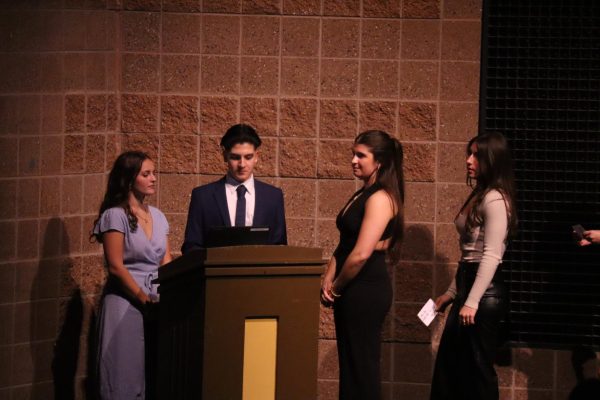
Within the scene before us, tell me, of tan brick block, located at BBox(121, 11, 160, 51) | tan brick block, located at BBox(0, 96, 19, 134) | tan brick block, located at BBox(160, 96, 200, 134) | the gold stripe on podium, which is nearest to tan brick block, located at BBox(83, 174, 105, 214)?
tan brick block, located at BBox(160, 96, 200, 134)

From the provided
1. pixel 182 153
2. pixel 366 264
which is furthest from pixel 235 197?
pixel 182 153

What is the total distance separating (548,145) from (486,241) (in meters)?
1.73

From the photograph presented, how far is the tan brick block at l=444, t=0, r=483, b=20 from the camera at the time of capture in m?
8.69

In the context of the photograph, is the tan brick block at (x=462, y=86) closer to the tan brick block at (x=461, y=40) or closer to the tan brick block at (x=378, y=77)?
the tan brick block at (x=461, y=40)

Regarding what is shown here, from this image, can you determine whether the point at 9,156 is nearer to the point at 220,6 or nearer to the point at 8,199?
the point at 8,199

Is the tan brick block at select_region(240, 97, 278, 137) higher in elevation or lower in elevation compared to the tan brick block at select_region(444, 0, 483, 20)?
lower

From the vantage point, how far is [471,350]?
734cm

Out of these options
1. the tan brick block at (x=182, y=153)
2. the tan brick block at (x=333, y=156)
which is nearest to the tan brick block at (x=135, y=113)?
the tan brick block at (x=182, y=153)

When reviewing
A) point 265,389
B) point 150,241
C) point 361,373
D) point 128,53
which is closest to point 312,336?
point 265,389

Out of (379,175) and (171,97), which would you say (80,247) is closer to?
(171,97)

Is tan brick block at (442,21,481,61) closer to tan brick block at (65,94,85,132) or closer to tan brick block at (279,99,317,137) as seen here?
tan brick block at (279,99,317,137)

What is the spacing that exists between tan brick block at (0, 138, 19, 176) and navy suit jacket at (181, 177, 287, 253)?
1.29 metres

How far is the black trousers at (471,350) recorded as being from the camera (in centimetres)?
730

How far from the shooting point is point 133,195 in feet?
24.6
